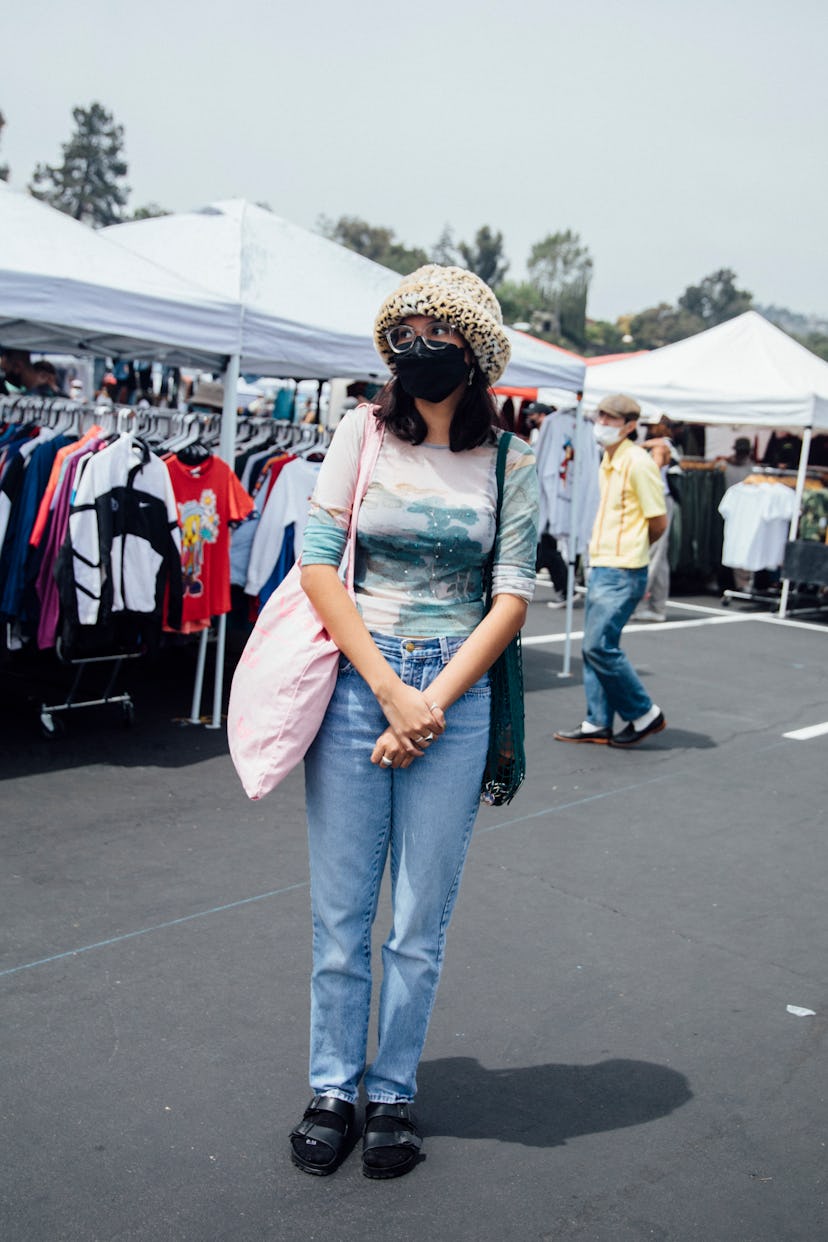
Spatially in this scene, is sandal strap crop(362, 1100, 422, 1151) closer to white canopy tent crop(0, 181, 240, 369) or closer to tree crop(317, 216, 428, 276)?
white canopy tent crop(0, 181, 240, 369)

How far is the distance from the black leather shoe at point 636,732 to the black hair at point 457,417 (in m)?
4.48

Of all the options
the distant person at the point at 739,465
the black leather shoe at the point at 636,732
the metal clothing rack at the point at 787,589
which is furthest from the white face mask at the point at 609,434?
the distant person at the point at 739,465

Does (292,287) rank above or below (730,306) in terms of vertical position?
below

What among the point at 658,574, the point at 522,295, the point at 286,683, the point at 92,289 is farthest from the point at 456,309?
the point at 522,295

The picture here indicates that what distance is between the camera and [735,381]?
1340 centimetres

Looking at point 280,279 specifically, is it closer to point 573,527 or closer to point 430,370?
point 573,527

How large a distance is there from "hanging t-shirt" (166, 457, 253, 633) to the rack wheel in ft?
2.73

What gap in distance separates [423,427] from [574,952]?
215 cm

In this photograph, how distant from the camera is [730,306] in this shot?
154875mm

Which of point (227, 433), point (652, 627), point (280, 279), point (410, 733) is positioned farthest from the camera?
point (652, 627)

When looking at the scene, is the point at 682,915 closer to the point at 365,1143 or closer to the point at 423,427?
the point at 365,1143

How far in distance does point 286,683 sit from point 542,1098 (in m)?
1.38

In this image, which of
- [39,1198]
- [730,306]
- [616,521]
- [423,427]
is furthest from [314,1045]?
[730,306]

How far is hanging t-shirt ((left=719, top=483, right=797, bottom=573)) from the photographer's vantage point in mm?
13508
